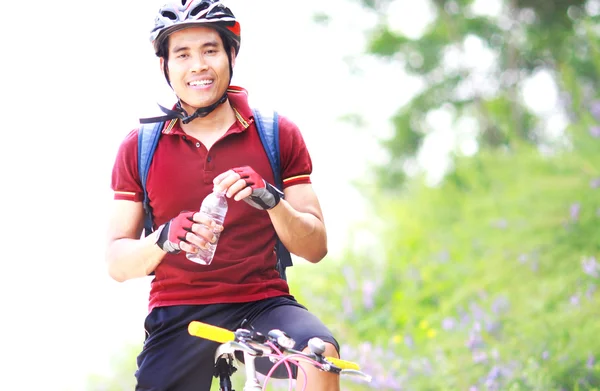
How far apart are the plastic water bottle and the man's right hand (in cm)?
4

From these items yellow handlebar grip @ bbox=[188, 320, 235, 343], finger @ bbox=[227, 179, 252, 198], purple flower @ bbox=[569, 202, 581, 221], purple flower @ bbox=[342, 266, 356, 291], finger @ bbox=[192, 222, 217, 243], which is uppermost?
finger @ bbox=[227, 179, 252, 198]

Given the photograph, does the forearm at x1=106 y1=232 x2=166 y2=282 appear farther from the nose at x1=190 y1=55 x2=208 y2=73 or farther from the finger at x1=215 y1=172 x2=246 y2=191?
the nose at x1=190 y1=55 x2=208 y2=73

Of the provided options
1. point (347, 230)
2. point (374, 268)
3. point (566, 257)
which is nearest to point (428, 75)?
point (347, 230)

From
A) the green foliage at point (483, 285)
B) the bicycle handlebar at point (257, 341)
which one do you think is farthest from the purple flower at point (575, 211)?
the bicycle handlebar at point (257, 341)

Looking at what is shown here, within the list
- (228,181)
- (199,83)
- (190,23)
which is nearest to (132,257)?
(228,181)

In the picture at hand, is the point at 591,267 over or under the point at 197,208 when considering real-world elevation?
under

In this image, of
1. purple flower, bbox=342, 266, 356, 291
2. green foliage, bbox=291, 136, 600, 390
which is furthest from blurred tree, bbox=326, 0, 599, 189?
purple flower, bbox=342, 266, 356, 291

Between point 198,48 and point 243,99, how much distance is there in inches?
12.1

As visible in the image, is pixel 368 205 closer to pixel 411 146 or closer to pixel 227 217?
pixel 411 146

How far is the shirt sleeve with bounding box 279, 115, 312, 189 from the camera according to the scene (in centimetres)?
391

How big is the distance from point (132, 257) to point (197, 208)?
1.05 feet

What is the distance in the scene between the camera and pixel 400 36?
547 inches

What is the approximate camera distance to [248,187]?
333cm

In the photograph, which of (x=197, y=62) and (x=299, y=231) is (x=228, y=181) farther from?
(x=197, y=62)
